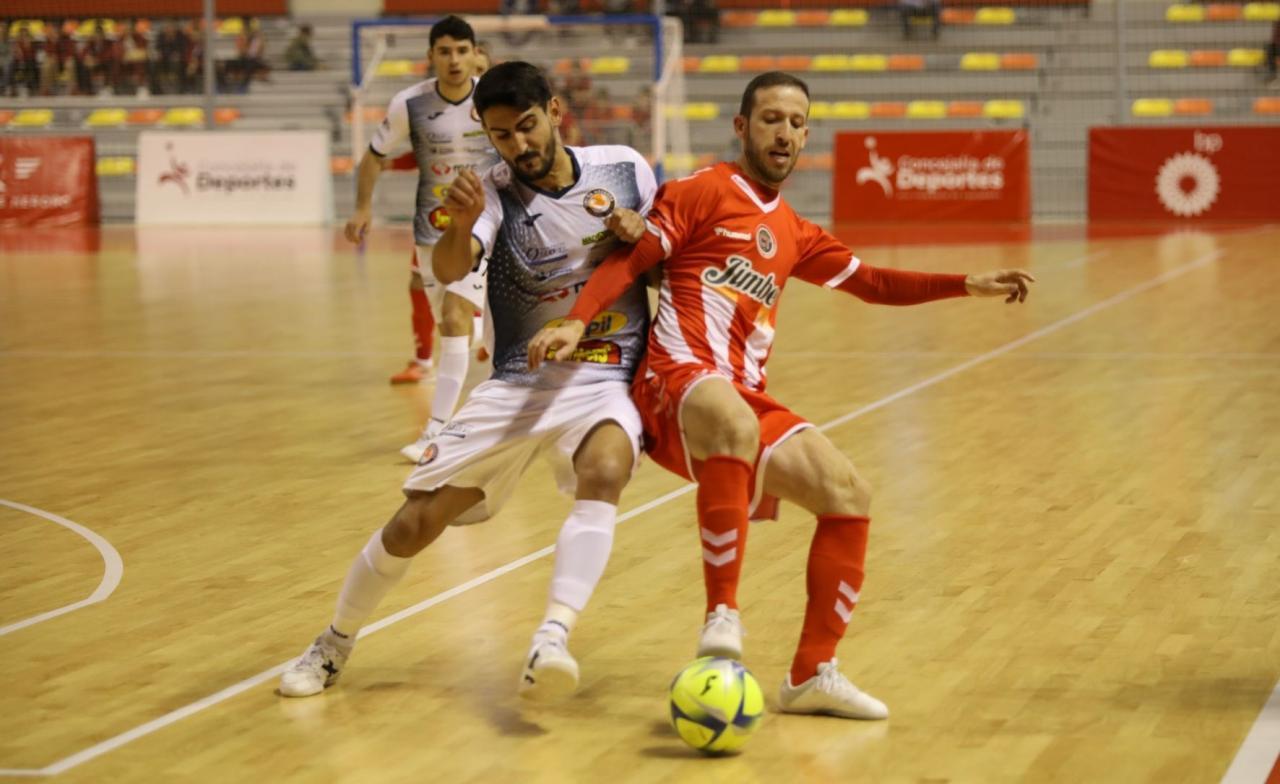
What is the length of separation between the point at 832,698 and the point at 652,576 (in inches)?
69.6

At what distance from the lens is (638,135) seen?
24203 mm

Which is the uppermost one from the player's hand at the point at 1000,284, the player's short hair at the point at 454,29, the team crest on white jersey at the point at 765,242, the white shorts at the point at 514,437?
the player's short hair at the point at 454,29

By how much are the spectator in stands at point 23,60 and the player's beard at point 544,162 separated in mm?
27429

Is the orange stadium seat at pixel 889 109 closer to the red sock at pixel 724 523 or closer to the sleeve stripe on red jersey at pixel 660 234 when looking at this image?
the sleeve stripe on red jersey at pixel 660 234

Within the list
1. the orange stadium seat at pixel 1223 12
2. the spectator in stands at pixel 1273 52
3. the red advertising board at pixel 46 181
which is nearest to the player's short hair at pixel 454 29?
the red advertising board at pixel 46 181

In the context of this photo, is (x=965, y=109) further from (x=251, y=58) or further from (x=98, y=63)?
(x=98, y=63)

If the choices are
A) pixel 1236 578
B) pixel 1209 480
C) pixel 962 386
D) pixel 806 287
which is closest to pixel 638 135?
pixel 806 287

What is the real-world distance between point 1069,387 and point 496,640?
5956mm

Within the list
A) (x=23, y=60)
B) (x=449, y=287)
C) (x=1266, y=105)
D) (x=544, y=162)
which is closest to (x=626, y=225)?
(x=544, y=162)

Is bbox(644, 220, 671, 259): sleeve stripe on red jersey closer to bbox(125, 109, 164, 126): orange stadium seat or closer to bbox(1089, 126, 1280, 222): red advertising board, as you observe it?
bbox(1089, 126, 1280, 222): red advertising board

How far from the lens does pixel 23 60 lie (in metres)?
30.3

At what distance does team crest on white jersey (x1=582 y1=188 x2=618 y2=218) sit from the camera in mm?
5156

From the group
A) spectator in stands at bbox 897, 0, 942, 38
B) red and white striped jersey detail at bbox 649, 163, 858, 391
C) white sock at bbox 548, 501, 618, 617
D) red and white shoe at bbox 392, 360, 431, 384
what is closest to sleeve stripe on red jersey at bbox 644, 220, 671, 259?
red and white striped jersey detail at bbox 649, 163, 858, 391

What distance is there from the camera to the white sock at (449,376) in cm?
887
